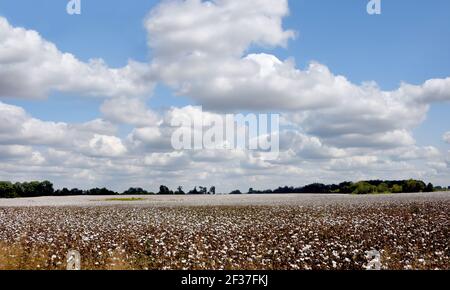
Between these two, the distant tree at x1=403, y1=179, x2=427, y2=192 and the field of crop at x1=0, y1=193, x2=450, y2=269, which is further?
the distant tree at x1=403, y1=179, x2=427, y2=192

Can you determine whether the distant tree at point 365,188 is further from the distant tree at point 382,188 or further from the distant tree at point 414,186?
the distant tree at point 414,186

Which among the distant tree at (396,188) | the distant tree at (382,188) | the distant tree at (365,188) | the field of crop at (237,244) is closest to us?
the field of crop at (237,244)

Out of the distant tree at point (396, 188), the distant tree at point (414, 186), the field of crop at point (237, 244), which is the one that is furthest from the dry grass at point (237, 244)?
the distant tree at point (414, 186)

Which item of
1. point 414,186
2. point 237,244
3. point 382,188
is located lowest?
point 237,244

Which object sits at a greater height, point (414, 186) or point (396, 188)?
point (414, 186)

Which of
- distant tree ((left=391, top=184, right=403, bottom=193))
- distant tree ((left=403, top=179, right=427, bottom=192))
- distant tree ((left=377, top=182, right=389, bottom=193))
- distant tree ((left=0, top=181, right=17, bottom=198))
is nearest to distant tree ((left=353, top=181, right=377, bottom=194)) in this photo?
distant tree ((left=377, top=182, right=389, bottom=193))

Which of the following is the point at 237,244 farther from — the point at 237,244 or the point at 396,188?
the point at 396,188

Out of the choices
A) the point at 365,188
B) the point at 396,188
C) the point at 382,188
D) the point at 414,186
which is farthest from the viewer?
the point at 365,188

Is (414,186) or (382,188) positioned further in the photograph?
(382,188)

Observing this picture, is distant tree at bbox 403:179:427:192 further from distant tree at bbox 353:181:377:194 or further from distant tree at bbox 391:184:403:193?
distant tree at bbox 353:181:377:194

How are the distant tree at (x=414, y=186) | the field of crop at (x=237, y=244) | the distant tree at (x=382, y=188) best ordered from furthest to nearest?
the distant tree at (x=382, y=188), the distant tree at (x=414, y=186), the field of crop at (x=237, y=244)

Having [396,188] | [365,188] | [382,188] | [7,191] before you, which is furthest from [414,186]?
[7,191]

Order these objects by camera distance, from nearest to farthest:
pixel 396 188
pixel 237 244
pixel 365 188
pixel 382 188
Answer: pixel 237 244, pixel 396 188, pixel 382 188, pixel 365 188
